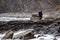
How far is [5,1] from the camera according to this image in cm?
1605

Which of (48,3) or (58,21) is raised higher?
(48,3)

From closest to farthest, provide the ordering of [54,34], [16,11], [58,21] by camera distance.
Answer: [54,34] < [58,21] < [16,11]

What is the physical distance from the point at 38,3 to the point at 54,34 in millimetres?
7136

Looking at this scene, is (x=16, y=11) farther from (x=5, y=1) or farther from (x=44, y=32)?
(x=44, y=32)

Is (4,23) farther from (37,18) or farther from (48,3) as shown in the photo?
(48,3)

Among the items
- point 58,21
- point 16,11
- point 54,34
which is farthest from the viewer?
point 16,11

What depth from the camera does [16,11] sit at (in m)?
15.7

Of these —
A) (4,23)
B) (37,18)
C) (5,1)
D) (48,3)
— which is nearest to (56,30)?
(37,18)

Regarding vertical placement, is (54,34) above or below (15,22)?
below

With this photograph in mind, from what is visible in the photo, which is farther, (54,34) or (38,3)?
(38,3)

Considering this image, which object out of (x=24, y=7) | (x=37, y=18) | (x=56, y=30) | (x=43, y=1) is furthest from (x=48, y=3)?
(x=56, y=30)

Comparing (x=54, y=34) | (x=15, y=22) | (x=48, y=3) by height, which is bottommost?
(x=54, y=34)

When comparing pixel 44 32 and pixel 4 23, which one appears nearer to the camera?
pixel 44 32

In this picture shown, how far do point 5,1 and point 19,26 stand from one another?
6.24m
